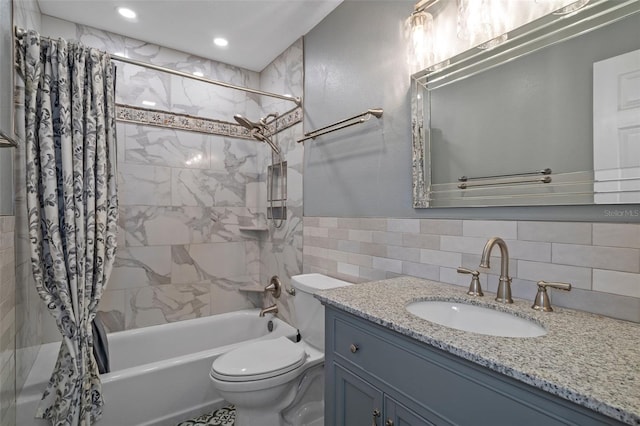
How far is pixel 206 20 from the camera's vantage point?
211 cm

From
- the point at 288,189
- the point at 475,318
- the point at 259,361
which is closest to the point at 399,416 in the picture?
the point at 475,318

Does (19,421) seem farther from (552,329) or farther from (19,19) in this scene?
(552,329)

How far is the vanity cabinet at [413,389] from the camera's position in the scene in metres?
0.60

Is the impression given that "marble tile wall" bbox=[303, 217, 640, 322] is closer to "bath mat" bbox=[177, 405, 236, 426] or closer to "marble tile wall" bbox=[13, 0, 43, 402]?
"bath mat" bbox=[177, 405, 236, 426]

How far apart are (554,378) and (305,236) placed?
1.78m

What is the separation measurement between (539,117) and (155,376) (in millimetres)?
2214

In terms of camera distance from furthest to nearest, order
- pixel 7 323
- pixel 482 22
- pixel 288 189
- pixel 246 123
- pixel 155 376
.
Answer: pixel 288 189 < pixel 246 123 < pixel 155 376 < pixel 7 323 < pixel 482 22

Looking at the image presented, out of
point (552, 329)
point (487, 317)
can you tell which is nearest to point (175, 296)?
point (487, 317)

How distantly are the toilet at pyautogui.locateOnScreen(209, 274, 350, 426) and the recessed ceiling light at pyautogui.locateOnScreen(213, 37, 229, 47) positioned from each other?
1.90 metres

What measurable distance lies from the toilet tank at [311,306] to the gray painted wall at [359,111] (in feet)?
1.41

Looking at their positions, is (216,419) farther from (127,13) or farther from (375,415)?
(127,13)

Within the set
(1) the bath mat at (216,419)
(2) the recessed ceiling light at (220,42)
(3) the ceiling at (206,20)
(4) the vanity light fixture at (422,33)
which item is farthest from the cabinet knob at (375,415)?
(2) the recessed ceiling light at (220,42)

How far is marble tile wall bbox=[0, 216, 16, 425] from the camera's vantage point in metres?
1.26

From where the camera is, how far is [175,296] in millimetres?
2488
